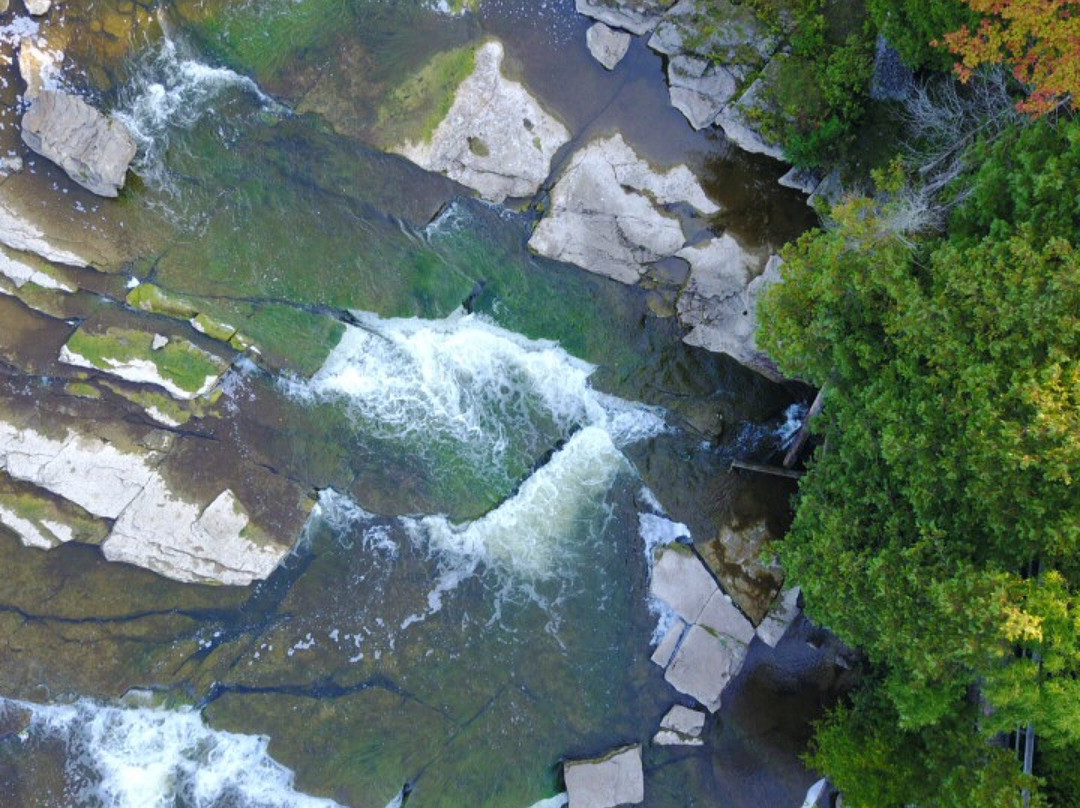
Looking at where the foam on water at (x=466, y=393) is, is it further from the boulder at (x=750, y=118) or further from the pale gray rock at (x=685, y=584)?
the boulder at (x=750, y=118)

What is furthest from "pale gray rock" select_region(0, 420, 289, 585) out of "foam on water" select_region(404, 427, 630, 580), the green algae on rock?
"foam on water" select_region(404, 427, 630, 580)

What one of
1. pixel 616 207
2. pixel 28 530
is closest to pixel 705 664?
pixel 616 207

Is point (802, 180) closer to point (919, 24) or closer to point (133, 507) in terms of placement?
point (919, 24)

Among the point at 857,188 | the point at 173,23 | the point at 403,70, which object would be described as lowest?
the point at 173,23

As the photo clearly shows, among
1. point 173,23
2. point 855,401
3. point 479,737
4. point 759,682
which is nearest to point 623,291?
point 855,401

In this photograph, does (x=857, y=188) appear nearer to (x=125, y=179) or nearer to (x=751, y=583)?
(x=751, y=583)

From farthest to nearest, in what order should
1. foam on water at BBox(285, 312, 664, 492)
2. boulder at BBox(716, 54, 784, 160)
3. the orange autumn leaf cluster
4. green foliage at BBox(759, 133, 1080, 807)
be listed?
foam on water at BBox(285, 312, 664, 492) < boulder at BBox(716, 54, 784, 160) < the orange autumn leaf cluster < green foliage at BBox(759, 133, 1080, 807)

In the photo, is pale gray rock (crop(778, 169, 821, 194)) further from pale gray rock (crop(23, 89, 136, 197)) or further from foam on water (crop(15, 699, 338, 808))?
foam on water (crop(15, 699, 338, 808))
